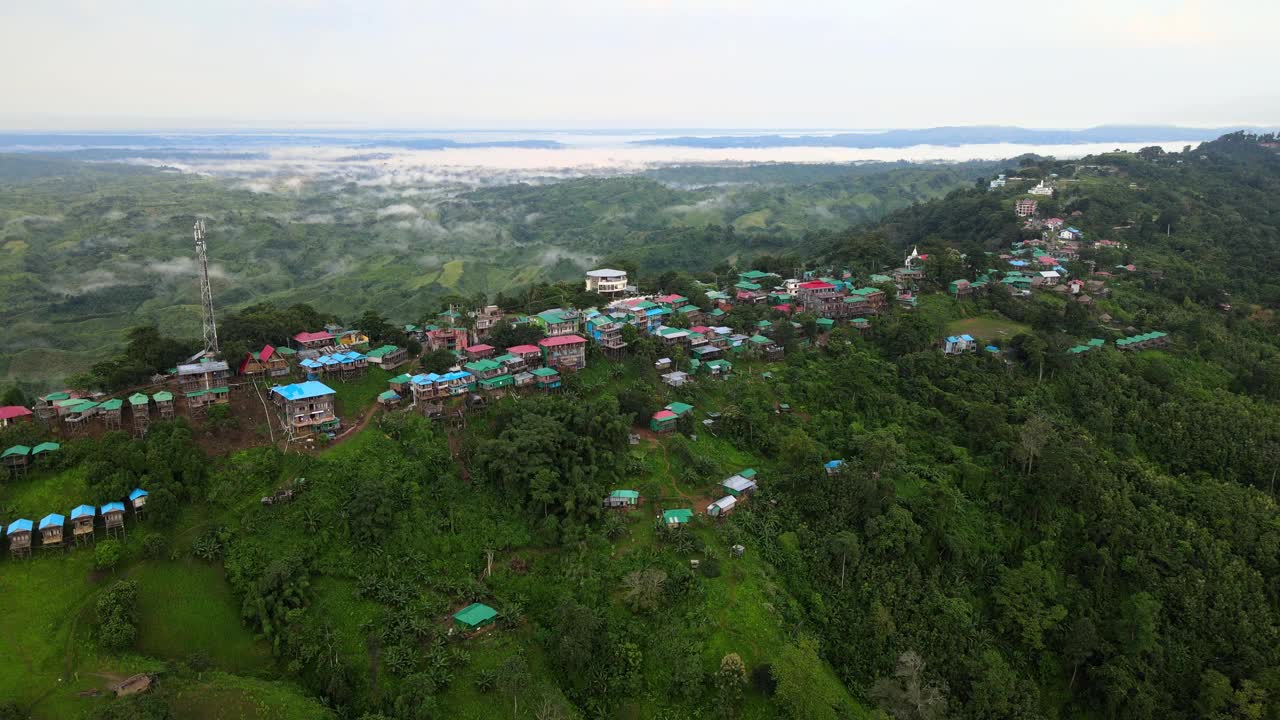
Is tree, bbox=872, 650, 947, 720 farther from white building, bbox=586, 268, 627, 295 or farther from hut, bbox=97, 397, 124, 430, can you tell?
white building, bbox=586, 268, 627, 295

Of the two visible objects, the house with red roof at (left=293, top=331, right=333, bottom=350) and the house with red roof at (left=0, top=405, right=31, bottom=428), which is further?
the house with red roof at (left=293, top=331, right=333, bottom=350)

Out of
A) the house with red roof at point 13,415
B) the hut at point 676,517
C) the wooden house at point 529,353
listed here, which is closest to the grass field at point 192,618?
the house with red roof at point 13,415

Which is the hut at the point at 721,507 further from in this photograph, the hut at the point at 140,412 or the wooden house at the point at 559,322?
the hut at the point at 140,412

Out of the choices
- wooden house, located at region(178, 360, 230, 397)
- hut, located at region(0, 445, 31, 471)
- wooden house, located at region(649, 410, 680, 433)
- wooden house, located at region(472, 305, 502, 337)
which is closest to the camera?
hut, located at region(0, 445, 31, 471)

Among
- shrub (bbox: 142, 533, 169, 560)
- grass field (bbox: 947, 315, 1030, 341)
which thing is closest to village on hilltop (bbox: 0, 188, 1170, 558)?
shrub (bbox: 142, 533, 169, 560)

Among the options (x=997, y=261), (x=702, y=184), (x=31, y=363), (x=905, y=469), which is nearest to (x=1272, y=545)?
(x=905, y=469)

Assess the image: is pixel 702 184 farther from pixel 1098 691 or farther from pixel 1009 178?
pixel 1098 691
